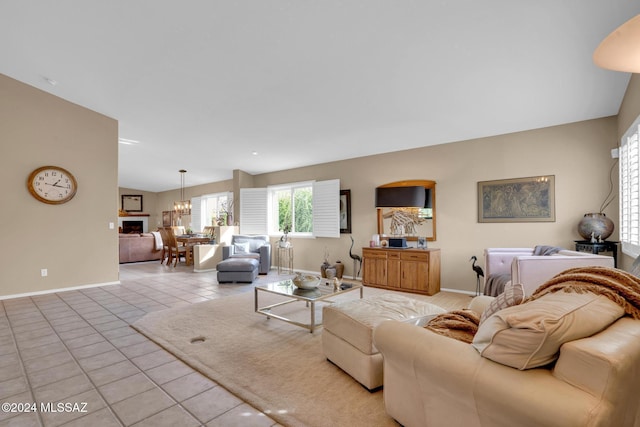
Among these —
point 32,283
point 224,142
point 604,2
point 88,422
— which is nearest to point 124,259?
point 32,283

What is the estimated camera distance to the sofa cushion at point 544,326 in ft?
3.32

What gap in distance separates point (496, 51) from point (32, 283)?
689 centimetres

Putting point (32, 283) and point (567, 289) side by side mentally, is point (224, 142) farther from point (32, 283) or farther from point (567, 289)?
point (567, 289)

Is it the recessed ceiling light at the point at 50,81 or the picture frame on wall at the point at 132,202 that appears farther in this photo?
the picture frame on wall at the point at 132,202

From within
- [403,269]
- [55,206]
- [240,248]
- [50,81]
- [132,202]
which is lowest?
[403,269]

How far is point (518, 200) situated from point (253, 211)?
566 centimetres

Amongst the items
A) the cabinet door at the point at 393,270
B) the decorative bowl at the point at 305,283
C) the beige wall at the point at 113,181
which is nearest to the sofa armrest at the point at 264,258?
the beige wall at the point at 113,181

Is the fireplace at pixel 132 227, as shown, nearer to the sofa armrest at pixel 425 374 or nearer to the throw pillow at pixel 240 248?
the throw pillow at pixel 240 248

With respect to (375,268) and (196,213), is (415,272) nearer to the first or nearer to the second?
(375,268)

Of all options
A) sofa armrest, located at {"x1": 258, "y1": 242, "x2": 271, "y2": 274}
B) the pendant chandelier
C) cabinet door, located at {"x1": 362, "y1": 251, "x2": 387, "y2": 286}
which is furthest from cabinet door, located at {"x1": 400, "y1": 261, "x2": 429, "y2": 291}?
the pendant chandelier

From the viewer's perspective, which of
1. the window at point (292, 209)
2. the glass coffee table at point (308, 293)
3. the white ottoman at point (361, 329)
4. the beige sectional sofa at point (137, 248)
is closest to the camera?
the white ottoman at point (361, 329)

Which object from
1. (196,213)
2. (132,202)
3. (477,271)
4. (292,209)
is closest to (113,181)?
(292,209)

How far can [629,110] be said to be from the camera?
300cm

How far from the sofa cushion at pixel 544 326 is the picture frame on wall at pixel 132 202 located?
44.8ft
